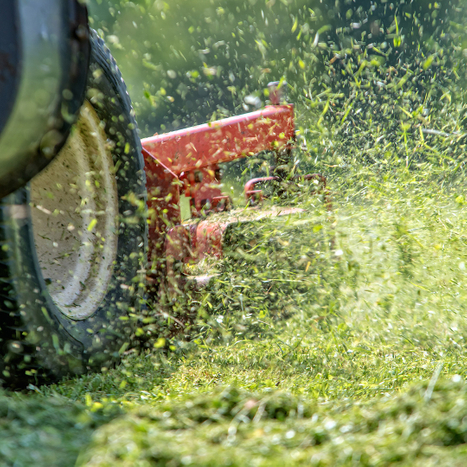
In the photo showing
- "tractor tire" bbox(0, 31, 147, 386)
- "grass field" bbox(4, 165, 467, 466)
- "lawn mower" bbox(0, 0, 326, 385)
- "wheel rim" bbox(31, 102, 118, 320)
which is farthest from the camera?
"wheel rim" bbox(31, 102, 118, 320)

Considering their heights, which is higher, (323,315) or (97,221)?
(97,221)

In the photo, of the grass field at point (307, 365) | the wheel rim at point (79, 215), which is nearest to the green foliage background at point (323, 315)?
the grass field at point (307, 365)

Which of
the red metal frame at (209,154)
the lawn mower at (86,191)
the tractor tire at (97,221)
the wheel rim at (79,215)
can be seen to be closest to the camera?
the lawn mower at (86,191)

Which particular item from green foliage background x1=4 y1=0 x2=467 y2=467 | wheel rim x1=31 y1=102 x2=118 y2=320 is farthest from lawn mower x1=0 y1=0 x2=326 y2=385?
green foliage background x1=4 y1=0 x2=467 y2=467

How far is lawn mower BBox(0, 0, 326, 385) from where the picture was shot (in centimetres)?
135

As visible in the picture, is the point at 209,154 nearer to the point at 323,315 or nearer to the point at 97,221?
the point at 97,221

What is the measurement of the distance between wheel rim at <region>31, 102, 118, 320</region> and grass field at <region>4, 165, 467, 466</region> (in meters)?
0.39

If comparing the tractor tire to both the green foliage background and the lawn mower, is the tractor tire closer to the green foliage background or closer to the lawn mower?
the lawn mower

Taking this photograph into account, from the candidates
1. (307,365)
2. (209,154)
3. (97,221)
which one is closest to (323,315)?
(307,365)

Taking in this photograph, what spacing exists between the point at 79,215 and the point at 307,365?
1064 mm

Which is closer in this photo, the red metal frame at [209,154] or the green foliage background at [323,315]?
the green foliage background at [323,315]

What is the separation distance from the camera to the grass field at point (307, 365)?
3.29 feet

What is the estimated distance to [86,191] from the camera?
2.05 m

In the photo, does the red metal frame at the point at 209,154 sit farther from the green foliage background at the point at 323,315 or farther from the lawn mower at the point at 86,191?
the green foliage background at the point at 323,315
